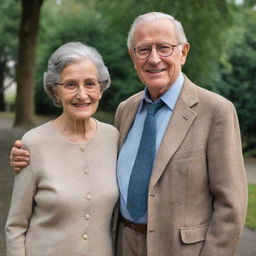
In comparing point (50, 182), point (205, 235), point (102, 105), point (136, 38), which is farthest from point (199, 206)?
point (102, 105)

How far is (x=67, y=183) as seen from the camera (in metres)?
2.76

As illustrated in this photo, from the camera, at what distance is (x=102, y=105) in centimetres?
2322

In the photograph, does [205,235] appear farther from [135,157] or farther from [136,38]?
[136,38]

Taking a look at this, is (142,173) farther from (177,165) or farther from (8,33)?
(8,33)

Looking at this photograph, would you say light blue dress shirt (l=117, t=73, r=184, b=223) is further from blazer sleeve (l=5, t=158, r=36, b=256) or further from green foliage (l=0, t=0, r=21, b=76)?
green foliage (l=0, t=0, r=21, b=76)

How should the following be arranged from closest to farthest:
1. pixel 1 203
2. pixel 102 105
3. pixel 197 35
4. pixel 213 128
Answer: pixel 213 128 → pixel 1 203 → pixel 197 35 → pixel 102 105

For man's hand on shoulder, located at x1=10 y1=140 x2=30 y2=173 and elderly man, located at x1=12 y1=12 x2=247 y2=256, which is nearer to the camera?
elderly man, located at x1=12 y1=12 x2=247 y2=256

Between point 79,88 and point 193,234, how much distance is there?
→ 1.00 meters

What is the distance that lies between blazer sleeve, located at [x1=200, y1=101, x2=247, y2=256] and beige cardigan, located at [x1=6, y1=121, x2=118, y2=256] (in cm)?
58

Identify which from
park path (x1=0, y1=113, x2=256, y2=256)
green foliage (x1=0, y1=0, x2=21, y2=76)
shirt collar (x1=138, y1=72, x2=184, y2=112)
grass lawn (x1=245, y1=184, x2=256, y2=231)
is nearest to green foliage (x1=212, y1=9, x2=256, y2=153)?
park path (x1=0, y1=113, x2=256, y2=256)

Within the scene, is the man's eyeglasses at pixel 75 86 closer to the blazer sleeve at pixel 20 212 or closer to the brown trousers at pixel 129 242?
the blazer sleeve at pixel 20 212

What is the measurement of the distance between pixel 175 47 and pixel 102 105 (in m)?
20.5

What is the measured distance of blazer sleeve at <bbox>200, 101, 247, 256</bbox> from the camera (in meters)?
2.62

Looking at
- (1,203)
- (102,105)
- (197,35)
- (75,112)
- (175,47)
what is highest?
(175,47)
